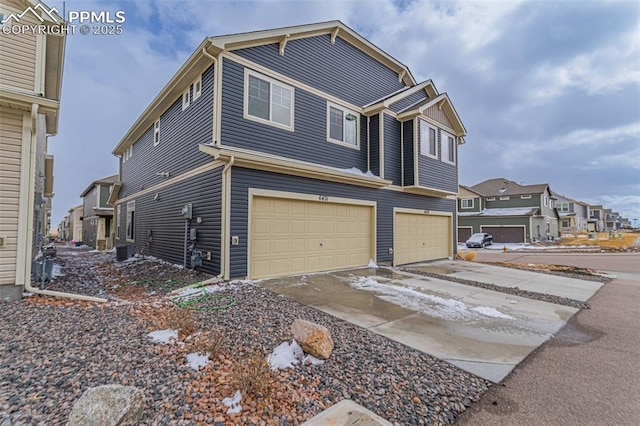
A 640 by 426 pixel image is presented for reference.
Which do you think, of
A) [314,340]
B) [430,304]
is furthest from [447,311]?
[314,340]

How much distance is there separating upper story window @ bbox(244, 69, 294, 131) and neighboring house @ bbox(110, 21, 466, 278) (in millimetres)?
33

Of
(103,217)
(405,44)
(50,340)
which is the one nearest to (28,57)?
(50,340)

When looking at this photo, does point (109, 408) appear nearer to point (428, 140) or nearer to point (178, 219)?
point (178, 219)

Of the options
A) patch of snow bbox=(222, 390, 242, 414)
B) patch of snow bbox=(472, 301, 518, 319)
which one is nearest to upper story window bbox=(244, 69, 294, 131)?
patch of snow bbox=(472, 301, 518, 319)

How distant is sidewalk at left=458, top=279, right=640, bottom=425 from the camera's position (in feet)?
8.52

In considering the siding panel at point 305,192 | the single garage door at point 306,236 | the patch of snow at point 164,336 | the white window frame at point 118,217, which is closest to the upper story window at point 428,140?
the siding panel at point 305,192

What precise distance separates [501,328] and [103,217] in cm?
2557

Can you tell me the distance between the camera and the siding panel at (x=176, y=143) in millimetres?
7922

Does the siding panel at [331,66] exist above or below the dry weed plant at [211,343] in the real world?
above

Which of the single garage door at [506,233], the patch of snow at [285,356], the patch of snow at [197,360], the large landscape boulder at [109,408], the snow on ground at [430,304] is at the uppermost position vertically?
the single garage door at [506,233]

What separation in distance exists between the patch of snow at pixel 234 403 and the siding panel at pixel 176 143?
6.49m

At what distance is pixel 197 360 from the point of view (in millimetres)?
3059

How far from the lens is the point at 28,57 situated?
569cm

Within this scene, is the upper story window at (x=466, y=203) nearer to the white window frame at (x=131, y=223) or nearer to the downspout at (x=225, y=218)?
the white window frame at (x=131, y=223)
